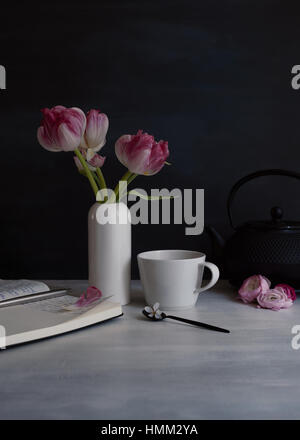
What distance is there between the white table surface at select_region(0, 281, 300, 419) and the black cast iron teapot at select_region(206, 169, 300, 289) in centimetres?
14

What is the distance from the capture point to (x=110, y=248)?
949mm

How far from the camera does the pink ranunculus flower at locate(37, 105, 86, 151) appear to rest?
876mm

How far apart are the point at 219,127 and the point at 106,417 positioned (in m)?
0.85

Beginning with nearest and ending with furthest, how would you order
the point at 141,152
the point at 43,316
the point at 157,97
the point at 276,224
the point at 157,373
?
the point at 157,373 < the point at 43,316 < the point at 141,152 < the point at 276,224 < the point at 157,97

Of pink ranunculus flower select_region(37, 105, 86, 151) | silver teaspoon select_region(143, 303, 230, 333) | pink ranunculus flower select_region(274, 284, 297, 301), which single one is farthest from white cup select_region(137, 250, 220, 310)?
pink ranunculus flower select_region(37, 105, 86, 151)

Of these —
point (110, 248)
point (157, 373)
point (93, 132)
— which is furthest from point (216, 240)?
point (157, 373)

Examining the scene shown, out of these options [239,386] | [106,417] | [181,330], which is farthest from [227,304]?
[106,417]

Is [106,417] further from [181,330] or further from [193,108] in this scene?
[193,108]

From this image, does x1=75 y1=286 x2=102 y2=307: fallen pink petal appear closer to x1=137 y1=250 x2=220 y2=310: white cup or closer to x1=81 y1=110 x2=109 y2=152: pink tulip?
x1=137 y1=250 x2=220 y2=310: white cup

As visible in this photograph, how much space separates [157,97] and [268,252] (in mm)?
485

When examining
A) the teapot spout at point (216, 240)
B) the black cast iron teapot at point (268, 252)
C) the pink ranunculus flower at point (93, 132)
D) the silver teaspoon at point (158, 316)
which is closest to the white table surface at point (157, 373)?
the silver teaspoon at point (158, 316)

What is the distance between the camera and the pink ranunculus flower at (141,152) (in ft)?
2.95

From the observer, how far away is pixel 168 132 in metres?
1.21

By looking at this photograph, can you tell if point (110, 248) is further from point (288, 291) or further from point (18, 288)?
point (288, 291)
